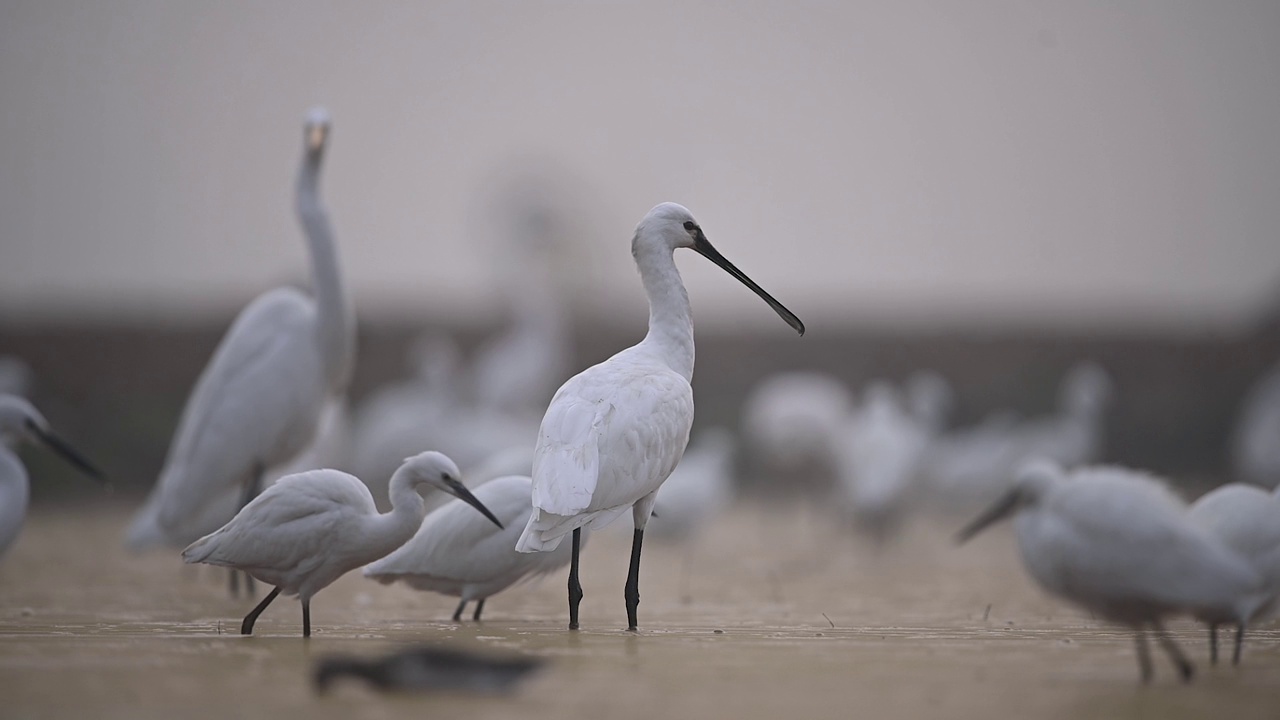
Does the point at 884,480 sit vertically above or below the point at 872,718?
above

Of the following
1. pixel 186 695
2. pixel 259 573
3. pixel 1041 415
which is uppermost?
pixel 1041 415

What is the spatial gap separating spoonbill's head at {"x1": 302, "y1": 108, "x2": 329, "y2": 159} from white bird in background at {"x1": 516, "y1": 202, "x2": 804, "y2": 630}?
335 cm

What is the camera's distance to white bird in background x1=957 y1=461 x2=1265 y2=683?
A: 5.61m

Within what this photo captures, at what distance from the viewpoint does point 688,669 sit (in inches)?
235

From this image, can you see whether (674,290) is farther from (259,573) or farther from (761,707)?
(761,707)

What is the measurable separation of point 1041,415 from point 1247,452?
8.42 metres

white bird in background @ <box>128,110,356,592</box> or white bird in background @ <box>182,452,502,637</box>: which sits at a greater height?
white bird in background @ <box>128,110,356,592</box>

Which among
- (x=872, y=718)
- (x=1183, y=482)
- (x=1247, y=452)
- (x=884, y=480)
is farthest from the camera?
(x=1183, y=482)

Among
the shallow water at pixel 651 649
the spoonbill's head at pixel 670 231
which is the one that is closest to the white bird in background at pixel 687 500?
the shallow water at pixel 651 649

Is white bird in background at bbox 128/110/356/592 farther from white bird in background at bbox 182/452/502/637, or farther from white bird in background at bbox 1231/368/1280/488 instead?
white bird in background at bbox 1231/368/1280/488

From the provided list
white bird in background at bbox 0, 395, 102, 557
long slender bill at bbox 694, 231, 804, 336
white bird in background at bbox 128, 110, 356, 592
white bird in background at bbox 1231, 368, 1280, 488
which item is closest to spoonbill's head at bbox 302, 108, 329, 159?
white bird in background at bbox 128, 110, 356, 592

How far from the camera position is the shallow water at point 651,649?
5184 mm

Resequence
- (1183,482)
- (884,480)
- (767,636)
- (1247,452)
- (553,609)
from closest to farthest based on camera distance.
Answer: (767,636) → (553,609) → (884,480) → (1247,452) → (1183,482)

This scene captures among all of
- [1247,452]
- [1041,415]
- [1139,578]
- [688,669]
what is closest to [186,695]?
[688,669]
